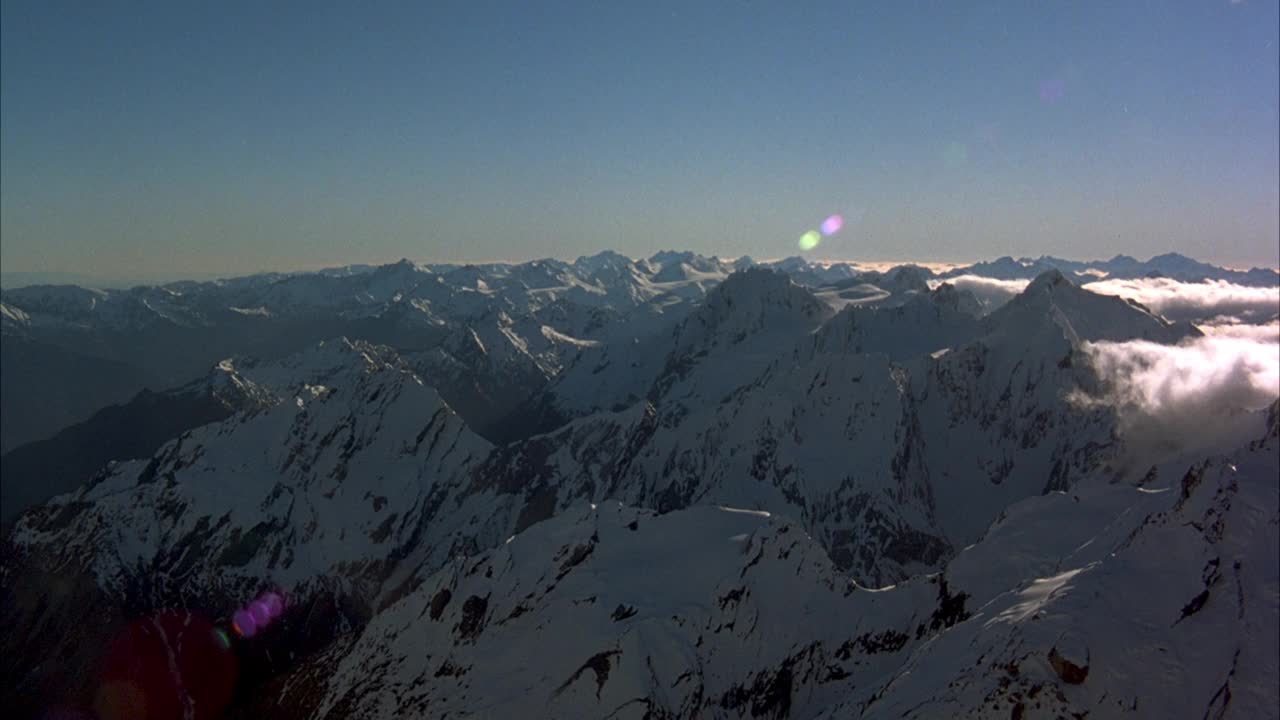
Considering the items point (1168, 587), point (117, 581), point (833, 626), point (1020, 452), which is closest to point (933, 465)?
point (1020, 452)

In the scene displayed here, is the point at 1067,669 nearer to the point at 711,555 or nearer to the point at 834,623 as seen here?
the point at 834,623

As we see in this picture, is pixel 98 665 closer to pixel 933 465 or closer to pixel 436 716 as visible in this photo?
pixel 436 716

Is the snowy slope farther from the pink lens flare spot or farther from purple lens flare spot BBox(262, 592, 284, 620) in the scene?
purple lens flare spot BBox(262, 592, 284, 620)

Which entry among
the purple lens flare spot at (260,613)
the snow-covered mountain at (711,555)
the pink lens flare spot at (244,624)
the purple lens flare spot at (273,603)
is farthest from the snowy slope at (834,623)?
the purple lens flare spot at (273,603)

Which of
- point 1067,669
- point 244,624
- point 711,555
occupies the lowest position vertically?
point 244,624

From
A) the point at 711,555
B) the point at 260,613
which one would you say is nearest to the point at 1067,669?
the point at 711,555

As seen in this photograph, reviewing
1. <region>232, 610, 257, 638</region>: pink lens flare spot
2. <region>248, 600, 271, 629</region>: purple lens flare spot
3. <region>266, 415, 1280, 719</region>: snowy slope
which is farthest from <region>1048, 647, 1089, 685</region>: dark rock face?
<region>232, 610, 257, 638</region>: pink lens flare spot

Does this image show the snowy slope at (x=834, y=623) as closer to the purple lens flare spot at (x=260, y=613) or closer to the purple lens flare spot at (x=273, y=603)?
the purple lens flare spot at (x=260, y=613)
